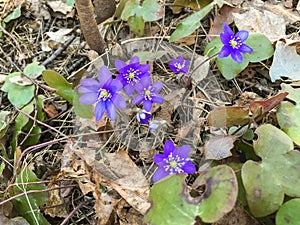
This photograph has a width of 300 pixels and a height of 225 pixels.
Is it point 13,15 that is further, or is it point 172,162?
point 13,15

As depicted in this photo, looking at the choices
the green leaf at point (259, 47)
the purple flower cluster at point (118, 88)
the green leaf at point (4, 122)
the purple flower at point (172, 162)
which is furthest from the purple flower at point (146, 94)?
the green leaf at point (4, 122)

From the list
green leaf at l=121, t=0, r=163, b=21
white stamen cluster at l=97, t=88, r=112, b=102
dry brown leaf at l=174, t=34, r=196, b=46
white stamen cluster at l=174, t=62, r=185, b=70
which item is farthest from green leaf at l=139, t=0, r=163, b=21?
white stamen cluster at l=97, t=88, r=112, b=102

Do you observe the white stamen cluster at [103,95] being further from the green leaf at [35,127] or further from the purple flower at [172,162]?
the green leaf at [35,127]

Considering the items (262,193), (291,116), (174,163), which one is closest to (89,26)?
(174,163)

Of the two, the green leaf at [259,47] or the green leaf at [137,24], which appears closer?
the green leaf at [259,47]

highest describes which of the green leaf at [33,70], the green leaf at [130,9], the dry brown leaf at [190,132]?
the green leaf at [130,9]

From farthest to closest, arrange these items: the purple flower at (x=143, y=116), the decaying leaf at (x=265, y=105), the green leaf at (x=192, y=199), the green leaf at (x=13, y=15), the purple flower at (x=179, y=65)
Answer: the green leaf at (x=13, y=15) → the purple flower at (x=179, y=65) → the purple flower at (x=143, y=116) → the decaying leaf at (x=265, y=105) → the green leaf at (x=192, y=199)

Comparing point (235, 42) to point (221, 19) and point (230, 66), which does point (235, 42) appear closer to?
point (230, 66)
